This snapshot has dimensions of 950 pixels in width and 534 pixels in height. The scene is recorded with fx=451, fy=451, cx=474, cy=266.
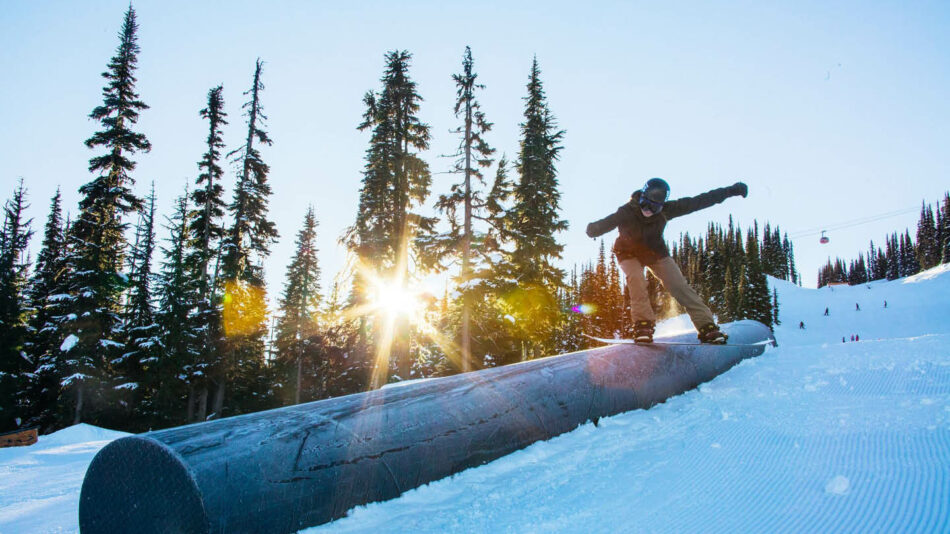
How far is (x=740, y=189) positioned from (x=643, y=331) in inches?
80.4

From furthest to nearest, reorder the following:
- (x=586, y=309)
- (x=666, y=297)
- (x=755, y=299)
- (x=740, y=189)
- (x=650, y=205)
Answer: (x=666, y=297) → (x=586, y=309) → (x=755, y=299) → (x=650, y=205) → (x=740, y=189)

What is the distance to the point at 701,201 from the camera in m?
5.55

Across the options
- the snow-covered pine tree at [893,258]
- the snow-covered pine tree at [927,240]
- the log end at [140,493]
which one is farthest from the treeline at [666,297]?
the snow-covered pine tree at [893,258]

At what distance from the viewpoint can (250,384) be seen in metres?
32.2

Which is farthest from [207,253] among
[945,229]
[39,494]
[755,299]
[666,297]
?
[945,229]

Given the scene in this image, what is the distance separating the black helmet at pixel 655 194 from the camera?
17.9 ft

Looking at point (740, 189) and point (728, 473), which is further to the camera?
point (740, 189)

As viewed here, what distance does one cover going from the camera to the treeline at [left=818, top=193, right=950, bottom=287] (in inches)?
3183

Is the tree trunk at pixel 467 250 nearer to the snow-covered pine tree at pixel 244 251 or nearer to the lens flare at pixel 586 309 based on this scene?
the snow-covered pine tree at pixel 244 251

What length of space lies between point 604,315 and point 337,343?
38.8 metres

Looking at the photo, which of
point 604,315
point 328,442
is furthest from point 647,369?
point 604,315

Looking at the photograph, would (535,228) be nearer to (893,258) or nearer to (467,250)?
(467,250)

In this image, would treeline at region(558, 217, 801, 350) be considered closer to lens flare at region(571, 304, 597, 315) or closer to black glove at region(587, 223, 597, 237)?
lens flare at region(571, 304, 597, 315)

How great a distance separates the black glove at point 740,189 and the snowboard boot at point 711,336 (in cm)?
161
